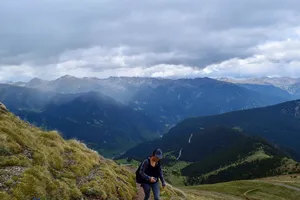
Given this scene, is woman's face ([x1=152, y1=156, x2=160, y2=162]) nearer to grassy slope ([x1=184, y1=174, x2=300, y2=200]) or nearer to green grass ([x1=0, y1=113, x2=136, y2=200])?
green grass ([x1=0, y1=113, x2=136, y2=200])

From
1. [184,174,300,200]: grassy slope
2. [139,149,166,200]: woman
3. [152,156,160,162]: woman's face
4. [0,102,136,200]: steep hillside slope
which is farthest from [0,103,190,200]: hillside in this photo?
[184,174,300,200]: grassy slope

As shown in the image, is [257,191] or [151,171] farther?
[257,191]

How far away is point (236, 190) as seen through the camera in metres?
96.1

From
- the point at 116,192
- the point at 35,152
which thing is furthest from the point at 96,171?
the point at 35,152

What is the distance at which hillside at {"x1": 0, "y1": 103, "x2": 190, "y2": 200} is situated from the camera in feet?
57.0

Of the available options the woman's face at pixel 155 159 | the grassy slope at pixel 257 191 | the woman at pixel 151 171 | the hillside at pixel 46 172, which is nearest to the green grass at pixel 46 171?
the hillside at pixel 46 172

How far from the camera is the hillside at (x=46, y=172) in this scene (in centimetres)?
1736

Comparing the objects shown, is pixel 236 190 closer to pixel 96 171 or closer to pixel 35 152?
pixel 96 171

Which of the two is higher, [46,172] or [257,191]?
[46,172]

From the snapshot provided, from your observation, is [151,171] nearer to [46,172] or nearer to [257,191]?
[46,172]

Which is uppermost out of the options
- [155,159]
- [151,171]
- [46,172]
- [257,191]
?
[155,159]

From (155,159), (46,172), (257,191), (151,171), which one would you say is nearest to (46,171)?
(46,172)

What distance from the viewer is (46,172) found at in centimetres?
2053

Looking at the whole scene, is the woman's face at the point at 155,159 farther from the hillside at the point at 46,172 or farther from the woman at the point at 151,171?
the hillside at the point at 46,172
